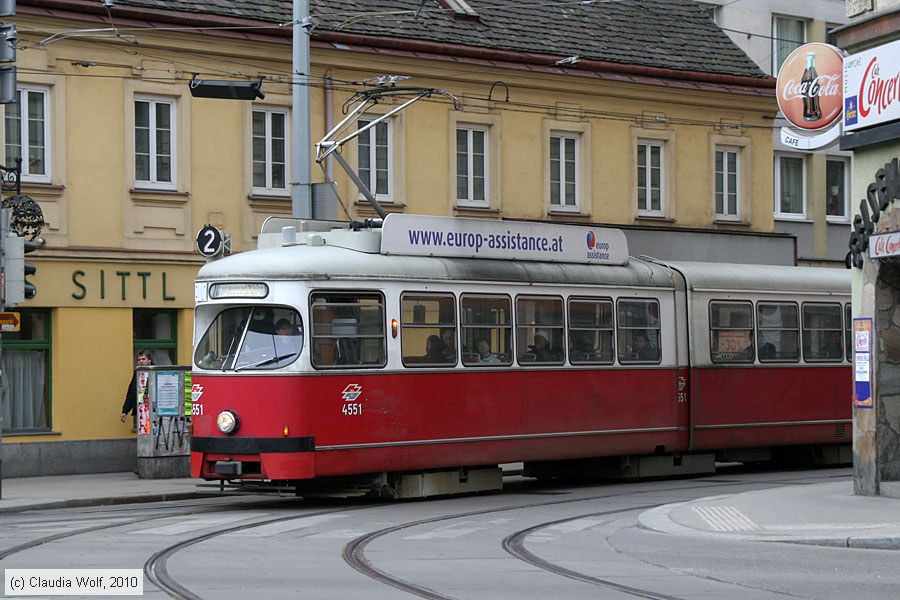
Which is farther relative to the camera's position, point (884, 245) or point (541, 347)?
point (541, 347)

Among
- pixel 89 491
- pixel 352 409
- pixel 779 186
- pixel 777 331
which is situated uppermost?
pixel 779 186

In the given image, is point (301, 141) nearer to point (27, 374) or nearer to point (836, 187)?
point (27, 374)

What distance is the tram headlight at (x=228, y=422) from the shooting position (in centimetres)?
1719

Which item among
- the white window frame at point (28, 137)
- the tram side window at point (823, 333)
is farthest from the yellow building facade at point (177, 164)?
the tram side window at point (823, 333)

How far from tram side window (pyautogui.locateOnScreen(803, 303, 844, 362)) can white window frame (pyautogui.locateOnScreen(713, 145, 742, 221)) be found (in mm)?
8507

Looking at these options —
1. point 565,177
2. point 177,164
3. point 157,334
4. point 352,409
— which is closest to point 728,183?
point 565,177

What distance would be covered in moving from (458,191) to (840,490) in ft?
40.4

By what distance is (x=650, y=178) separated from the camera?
31.2m

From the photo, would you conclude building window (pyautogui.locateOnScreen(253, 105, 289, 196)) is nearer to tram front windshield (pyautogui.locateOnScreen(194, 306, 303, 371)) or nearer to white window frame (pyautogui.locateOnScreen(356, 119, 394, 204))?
white window frame (pyautogui.locateOnScreen(356, 119, 394, 204))

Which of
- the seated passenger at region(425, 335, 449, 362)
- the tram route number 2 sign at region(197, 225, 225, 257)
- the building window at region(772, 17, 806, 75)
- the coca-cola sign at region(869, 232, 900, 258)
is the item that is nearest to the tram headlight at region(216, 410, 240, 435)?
the seated passenger at region(425, 335, 449, 362)

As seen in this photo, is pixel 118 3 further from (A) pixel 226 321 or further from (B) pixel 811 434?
(B) pixel 811 434

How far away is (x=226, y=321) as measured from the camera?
1773cm

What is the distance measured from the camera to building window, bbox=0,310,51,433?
22797 mm

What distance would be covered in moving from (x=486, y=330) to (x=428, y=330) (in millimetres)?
967
